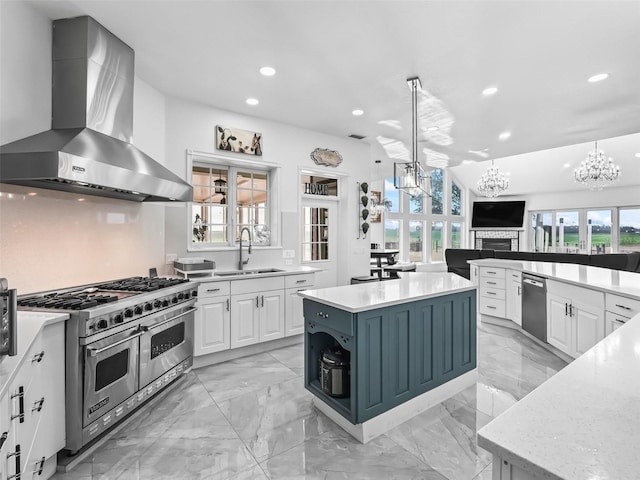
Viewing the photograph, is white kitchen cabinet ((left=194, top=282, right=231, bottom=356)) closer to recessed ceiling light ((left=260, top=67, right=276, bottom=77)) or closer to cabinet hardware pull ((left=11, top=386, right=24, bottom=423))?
cabinet hardware pull ((left=11, top=386, right=24, bottom=423))

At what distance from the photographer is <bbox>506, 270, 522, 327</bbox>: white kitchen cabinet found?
4133 millimetres

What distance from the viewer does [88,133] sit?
7.66 ft

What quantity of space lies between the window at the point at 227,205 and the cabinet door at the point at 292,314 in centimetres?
94

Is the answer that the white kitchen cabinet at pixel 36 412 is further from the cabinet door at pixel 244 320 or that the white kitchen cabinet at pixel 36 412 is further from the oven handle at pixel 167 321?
the cabinet door at pixel 244 320

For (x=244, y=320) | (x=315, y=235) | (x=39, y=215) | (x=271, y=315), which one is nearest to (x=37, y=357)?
(x=39, y=215)

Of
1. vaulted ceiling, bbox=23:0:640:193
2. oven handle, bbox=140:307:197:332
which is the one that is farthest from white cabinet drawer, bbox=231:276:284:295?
vaulted ceiling, bbox=23:0:640:193

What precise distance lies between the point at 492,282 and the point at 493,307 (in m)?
0.35

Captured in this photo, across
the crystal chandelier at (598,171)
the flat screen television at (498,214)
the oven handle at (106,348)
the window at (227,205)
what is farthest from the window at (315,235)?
the flat screen television at (498,214)

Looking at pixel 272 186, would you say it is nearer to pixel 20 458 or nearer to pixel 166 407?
pixel 166 407

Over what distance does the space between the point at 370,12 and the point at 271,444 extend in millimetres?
3032

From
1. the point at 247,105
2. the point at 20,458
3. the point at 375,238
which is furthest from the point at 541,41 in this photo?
the point at 375,238

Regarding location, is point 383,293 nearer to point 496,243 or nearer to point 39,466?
point 39,466

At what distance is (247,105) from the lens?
12.8 feet

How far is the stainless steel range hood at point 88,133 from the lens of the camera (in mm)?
1888
